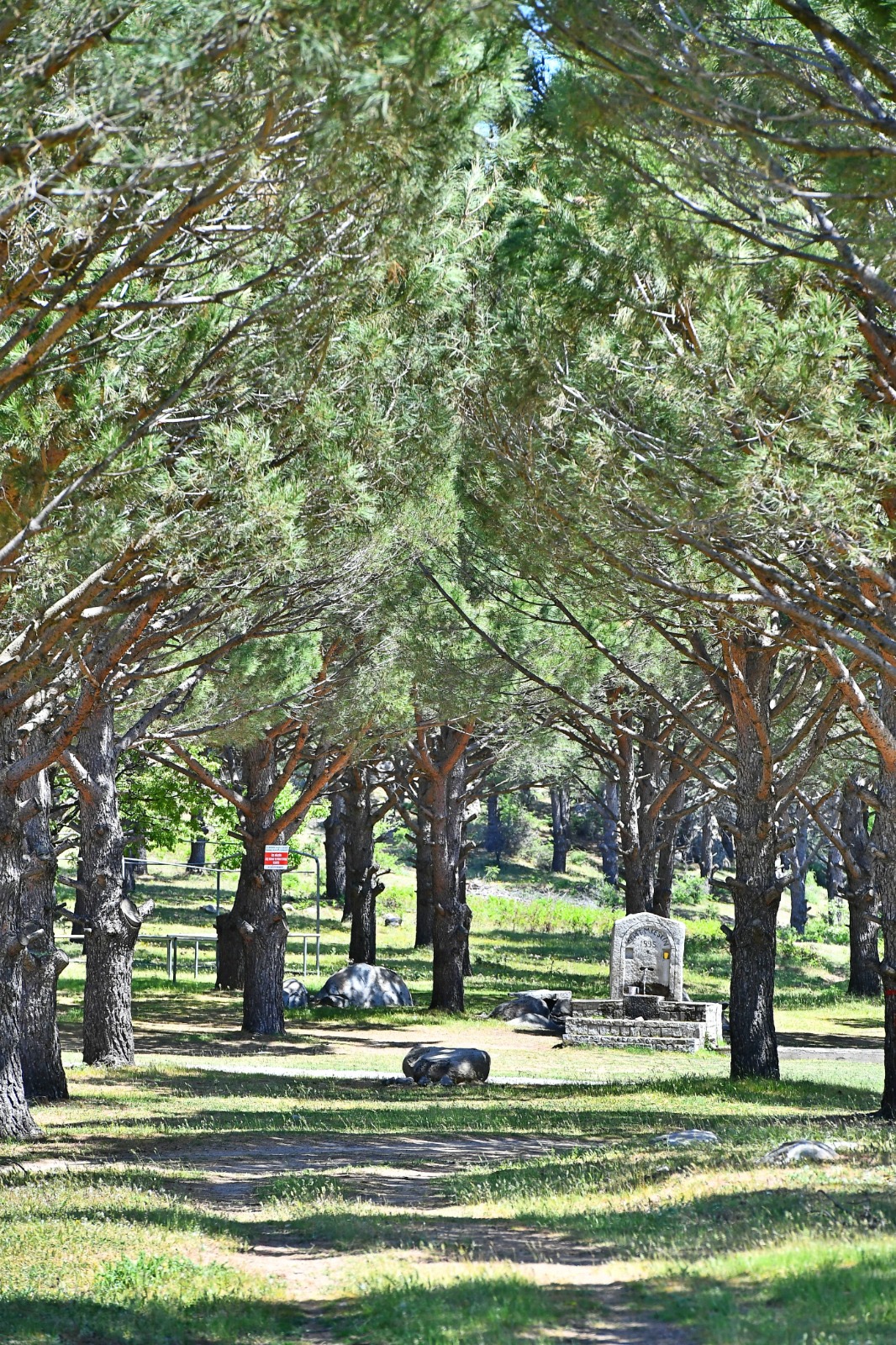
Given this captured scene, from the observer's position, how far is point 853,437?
303 inches

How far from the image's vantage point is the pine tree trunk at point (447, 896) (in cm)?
2177

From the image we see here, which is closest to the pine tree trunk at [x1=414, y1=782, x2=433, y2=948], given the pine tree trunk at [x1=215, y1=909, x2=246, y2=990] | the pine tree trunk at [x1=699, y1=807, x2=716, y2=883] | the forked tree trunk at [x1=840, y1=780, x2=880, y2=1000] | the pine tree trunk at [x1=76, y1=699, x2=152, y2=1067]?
the pine tree trunk at [x1=215, y1=909, x2=246, y2=990]

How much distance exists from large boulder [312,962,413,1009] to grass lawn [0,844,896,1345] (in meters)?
6.50

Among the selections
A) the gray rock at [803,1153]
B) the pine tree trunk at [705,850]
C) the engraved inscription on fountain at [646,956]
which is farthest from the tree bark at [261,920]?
the pine tree trunk at [705,850]

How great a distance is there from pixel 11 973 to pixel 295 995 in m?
13.5

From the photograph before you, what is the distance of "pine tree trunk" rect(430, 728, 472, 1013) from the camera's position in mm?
21766

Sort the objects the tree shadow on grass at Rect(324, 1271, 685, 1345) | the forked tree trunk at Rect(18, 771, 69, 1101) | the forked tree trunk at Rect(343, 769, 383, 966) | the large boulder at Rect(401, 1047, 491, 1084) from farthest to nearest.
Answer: the forked tree trunk at Rect(343, 769, 383, 966), the large boulder at Rect(401, 1047, 491, 1084), the forked tree trunk at Rect(18, 771, 69, 1101), the tree shadow on grass at Rect(324, 1271, 685, 1345)

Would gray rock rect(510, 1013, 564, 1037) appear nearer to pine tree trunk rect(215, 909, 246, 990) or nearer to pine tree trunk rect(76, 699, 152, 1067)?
pine tree trunk rect(215, 909, 246, 990)

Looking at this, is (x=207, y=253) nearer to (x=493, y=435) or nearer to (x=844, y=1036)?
(x=493, y=435)

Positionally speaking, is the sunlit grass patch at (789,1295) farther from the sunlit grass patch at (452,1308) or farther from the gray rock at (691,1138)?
the gray rock at (691,1138)

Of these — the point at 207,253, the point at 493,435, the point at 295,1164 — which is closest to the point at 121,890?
the point at 295,1164

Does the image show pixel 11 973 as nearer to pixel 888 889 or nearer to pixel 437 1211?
pixel 437 1211

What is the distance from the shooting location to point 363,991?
2373cm

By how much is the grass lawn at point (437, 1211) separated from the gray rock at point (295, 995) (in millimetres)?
5997
